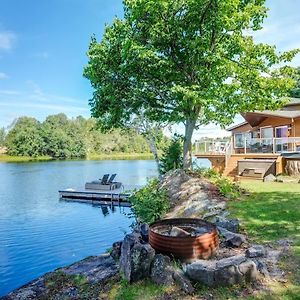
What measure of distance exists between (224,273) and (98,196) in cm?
1766

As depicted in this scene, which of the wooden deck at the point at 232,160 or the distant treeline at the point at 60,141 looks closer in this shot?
the wooden deck at the point at 232,160

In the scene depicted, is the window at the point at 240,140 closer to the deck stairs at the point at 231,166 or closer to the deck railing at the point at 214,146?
the deck railing at the point at 214,146

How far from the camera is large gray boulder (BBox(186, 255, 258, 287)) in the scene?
4.57 meters

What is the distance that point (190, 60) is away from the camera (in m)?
12.3

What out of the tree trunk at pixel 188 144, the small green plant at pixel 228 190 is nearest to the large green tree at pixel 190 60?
the tree trunk at pixel 188 144

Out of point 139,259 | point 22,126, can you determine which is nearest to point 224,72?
point 139,259

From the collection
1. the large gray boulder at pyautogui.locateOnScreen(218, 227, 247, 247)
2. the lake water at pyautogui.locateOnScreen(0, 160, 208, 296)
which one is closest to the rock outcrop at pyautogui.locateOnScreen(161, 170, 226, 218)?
the large gray boulder at pyautogui.locateOnScreen(218, 227, 247, 247)

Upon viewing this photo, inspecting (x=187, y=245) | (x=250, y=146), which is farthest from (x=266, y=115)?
(x=187, y=245)

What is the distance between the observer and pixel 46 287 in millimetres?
6609

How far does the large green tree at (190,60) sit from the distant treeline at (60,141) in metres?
57.4

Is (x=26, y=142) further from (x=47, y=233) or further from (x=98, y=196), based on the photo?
(x=47, y=233)

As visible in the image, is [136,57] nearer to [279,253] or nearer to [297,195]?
[297,195]

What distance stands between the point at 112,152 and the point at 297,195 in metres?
86.7

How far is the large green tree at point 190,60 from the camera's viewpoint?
1127cm
